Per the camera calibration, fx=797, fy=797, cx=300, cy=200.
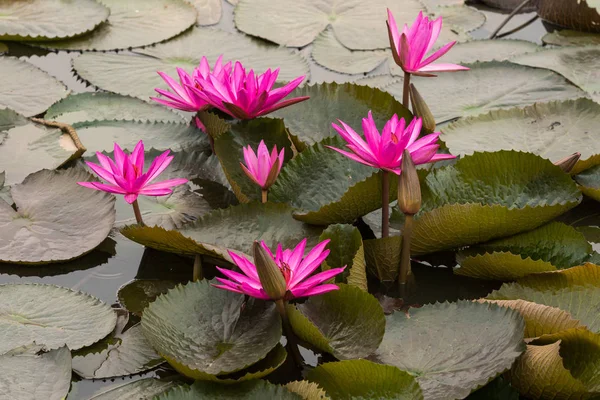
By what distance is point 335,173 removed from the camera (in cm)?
201

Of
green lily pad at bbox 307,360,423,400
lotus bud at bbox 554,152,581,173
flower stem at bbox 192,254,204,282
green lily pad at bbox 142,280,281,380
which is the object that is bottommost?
flower stem at bbox 192,254,204,282

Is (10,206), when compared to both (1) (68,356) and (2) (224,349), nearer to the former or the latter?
(1) (68,356)

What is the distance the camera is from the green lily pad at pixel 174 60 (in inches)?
114

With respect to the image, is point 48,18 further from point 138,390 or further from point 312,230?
point 138,390

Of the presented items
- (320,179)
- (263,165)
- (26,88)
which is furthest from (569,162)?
(26,88)

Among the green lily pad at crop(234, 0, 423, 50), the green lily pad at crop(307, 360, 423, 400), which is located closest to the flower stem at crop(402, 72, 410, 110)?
the green lily pad at crop(307, 360, 423, 400)

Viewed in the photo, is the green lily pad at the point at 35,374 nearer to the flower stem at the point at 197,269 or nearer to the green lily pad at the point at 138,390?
the green lily pad at the point at 138,390

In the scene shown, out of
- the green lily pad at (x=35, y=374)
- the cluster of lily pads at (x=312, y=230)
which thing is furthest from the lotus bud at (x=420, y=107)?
the green lily pad at (x=35, y=374)

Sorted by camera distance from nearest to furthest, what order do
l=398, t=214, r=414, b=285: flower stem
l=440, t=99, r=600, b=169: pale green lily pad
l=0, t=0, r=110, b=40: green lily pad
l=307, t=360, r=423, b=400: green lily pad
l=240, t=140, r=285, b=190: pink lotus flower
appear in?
l=307, t=360, r=423, b=400: green lily pad → l=398, t=214, r=414, b=285: flower stem → l=240, t=140, r=285, b=190: pink lotus flower → l=440, t=99, r=600, b=169: pale green lily pad → l=0, t=0, r=110, b=40: green lily pad

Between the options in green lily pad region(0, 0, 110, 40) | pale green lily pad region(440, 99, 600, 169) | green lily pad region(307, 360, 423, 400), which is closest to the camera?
green lily pad region(307, 360, 423, 400)

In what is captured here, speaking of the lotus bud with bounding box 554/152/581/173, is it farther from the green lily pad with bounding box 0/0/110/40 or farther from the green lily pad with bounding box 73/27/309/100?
the green lily pad with bounding box 0/0/110/40

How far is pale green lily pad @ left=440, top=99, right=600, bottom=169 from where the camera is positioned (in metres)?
2.33

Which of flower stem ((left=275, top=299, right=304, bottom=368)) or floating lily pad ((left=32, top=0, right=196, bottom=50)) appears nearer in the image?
flower stem ((left=275, top=299, right=304, bottom=368))

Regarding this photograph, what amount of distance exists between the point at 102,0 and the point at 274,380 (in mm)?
2352
